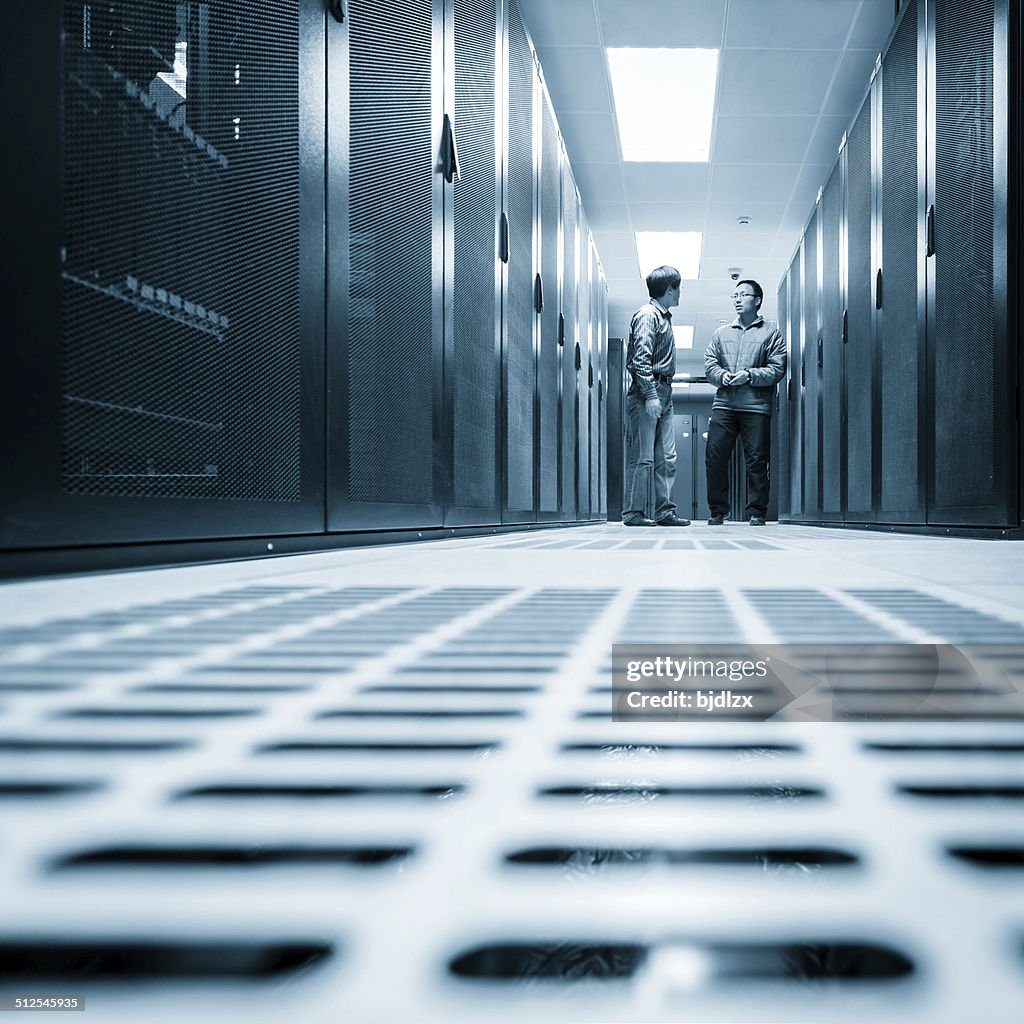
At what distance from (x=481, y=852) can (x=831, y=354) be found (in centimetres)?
548

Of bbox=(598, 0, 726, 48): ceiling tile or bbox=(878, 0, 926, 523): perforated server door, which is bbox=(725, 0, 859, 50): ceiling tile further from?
bbox=(878, 0, 926, 523): perforated server door

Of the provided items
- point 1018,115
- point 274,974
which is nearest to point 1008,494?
point 1018,115

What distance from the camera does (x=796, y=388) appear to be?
22.4ft

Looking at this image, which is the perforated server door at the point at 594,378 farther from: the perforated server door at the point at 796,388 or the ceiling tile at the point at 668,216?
the perforated server door at the point at 796,388

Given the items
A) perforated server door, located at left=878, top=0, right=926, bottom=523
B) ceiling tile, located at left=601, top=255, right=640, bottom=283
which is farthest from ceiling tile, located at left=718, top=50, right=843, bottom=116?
ceiling tile, located at left=601, top=255, right=640, bottom=283

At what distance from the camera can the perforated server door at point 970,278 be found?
236cm

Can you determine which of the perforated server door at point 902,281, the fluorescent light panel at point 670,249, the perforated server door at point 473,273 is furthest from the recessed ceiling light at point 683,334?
the perforated server door at point 473,273

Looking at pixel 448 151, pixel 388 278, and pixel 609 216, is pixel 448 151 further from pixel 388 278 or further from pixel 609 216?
pixel 609 216

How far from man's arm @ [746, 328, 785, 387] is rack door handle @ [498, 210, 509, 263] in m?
2.27

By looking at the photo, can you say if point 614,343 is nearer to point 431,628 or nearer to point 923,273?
point 923,273

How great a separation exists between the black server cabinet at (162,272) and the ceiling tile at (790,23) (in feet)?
10.6

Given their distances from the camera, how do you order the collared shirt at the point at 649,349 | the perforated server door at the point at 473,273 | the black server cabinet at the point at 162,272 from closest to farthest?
the black server cabinet at the point at 162,272 < the perforated server door at the point at 473,273 < the collared shirt at the point at 649,349

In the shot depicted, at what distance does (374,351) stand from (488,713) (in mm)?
1605

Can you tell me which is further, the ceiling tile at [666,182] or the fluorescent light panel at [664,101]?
the ceiling tile at [666,182]
